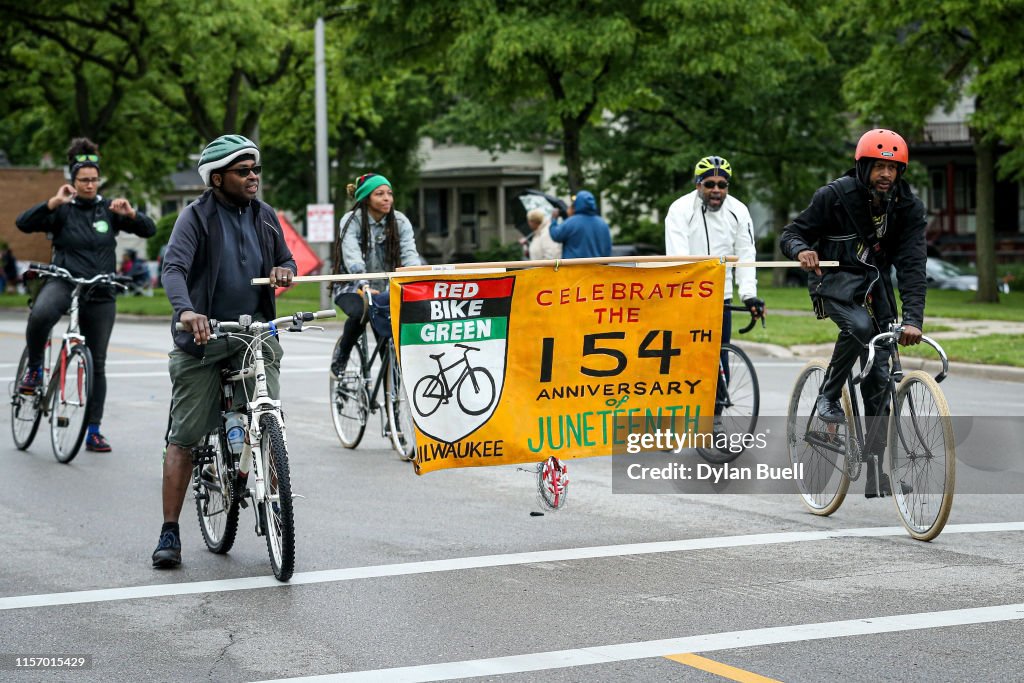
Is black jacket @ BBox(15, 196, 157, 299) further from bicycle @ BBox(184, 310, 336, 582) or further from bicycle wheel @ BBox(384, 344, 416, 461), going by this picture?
bicycle @ BBox(184, 310, 336, 582)

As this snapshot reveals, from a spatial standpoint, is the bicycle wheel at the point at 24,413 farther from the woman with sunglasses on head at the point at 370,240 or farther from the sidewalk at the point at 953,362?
the sidewalk at the point at 953,362

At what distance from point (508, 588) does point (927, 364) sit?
37.2 ft

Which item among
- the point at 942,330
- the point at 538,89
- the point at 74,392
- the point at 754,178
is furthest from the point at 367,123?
the point at 74,392

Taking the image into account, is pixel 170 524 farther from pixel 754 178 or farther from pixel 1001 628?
pixel 754 178

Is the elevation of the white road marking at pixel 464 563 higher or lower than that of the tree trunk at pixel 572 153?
lower

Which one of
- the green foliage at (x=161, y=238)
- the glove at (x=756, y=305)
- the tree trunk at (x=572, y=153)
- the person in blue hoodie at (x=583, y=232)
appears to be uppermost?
the green foliage at (x=161, y=238)

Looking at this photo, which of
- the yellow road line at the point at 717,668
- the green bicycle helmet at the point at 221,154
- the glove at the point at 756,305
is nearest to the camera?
the yellow road line at the point at 717,668

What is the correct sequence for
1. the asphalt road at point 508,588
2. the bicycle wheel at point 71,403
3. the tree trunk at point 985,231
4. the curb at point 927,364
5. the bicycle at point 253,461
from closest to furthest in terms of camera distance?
the asphalt road at point 508,588, the bicycle at point 253,461, the bicycle wheel at point 71,403, the curb at point 927,364, the tree trunk at point 985,231

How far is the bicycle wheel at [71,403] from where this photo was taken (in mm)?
10148

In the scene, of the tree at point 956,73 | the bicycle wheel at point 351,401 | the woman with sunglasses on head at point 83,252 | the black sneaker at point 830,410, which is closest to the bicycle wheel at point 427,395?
the black sneaker at point 830,410

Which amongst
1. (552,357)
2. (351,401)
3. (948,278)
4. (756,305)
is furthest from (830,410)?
(948,278)

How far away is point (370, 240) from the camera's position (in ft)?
33.7

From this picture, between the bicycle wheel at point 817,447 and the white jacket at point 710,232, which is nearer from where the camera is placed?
the bicycle wheel at point 817,447

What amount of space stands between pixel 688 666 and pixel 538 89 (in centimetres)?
2571
